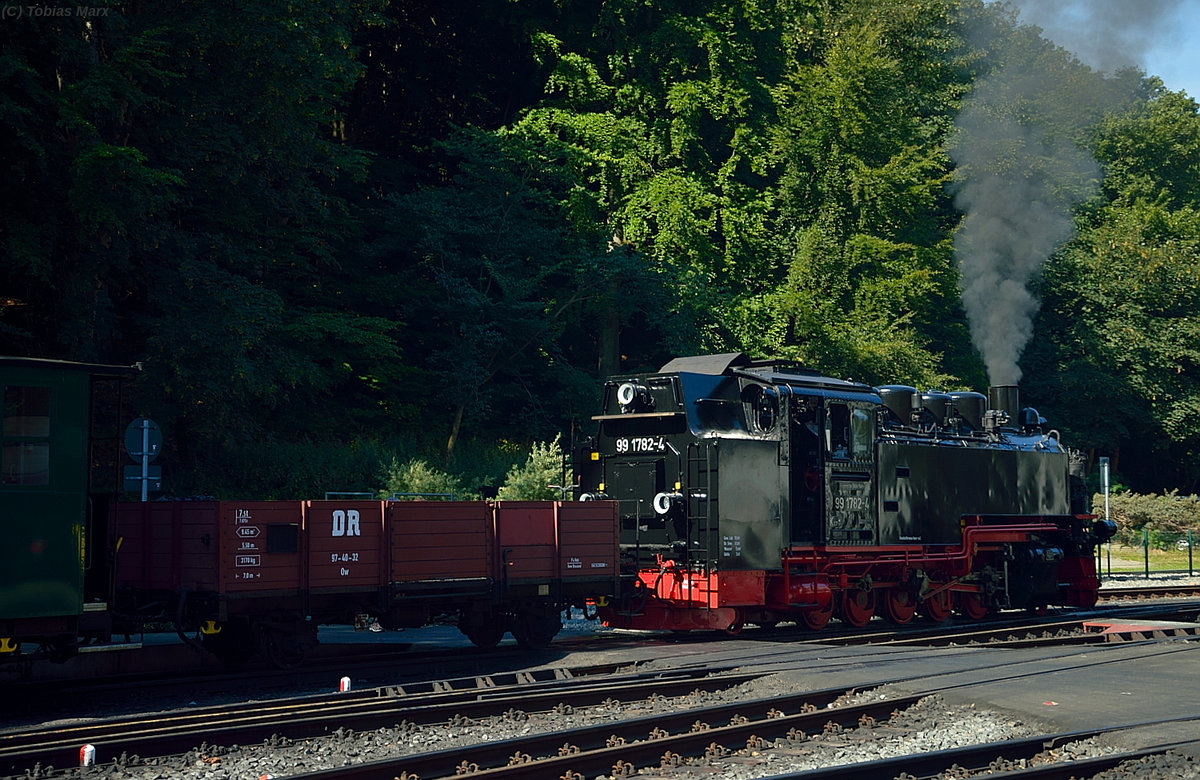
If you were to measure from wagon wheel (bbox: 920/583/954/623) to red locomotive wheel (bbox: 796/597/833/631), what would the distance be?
293 cm

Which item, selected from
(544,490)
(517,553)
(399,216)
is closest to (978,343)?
(544,490)

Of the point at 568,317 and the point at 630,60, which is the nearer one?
the point at 568,317

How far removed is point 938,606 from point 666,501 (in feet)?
21.7

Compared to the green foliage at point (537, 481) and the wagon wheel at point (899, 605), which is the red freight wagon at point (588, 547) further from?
the green foliage at point (537, 481)

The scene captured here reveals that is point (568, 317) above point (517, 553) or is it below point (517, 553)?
above

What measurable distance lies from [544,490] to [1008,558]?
9490mm

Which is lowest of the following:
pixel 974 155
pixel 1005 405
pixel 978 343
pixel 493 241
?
pixel 1005 405

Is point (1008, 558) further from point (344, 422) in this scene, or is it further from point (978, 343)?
point (344, 422)

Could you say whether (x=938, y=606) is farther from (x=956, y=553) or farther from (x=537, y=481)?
(x=537, y=481)

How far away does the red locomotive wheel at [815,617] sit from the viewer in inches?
694

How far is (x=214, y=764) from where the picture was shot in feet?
28.9

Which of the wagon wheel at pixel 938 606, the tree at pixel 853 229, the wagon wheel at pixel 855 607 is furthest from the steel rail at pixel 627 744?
the tree at pixel 853 229

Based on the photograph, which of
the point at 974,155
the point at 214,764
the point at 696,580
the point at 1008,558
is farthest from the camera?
the point at 974,155

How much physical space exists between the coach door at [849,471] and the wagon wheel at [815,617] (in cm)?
111
